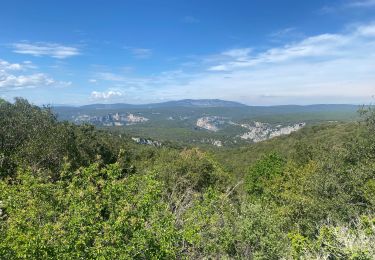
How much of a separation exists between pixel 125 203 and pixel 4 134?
39.0 metres

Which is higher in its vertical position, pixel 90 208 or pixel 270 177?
pixel 90 208

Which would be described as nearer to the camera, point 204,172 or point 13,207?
point 13,207

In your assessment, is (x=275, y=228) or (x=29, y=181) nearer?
(x=29, y=181)

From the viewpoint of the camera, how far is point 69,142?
50.5m

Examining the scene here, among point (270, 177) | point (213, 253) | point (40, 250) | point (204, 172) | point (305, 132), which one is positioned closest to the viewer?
point (40, 250)

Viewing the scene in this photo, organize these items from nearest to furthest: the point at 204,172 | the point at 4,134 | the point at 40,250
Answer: the point at 40,250
the point at 4,134
the point at 204,172

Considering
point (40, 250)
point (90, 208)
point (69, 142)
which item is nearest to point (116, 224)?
point (90, 208)

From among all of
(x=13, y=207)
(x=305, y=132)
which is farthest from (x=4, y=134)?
(x=305, y=132)

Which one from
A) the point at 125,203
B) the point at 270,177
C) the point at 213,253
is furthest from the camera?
the point at 270,177

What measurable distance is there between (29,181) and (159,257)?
308 inches

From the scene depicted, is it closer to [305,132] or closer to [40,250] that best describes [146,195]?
[40,250]

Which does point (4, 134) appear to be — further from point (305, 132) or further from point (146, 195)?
point (305, 132)

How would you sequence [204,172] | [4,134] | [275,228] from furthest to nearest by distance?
[204,172] < [4,134] < [275,228]

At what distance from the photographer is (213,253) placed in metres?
19.5
